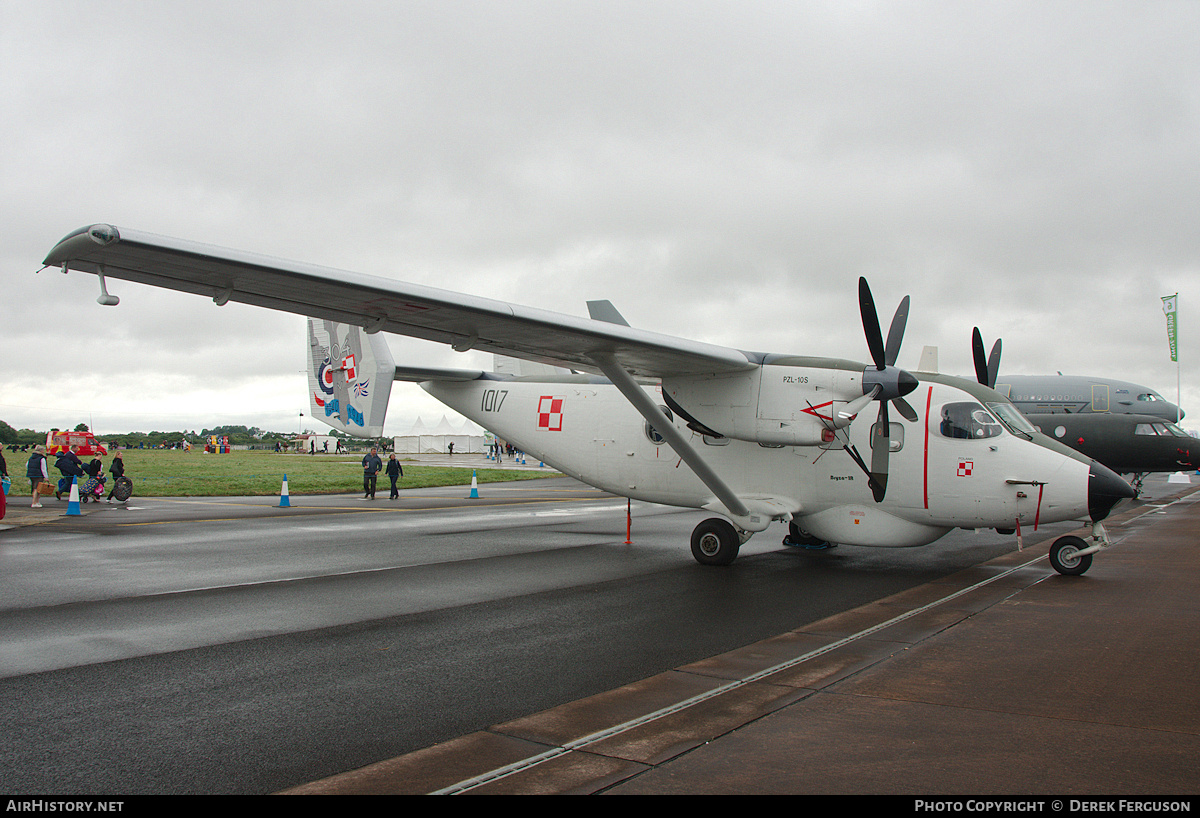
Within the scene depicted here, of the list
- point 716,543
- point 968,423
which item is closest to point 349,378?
point 716,543

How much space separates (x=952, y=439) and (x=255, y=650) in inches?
359

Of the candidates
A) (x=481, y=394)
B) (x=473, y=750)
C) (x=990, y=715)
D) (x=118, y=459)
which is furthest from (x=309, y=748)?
(x=118, y=459)

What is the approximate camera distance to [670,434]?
416 inches

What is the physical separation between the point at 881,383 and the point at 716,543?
3.46 meters

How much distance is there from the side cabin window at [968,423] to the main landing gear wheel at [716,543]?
3385mm

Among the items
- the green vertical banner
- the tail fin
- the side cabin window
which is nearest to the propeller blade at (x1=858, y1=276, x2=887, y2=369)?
the side cabin window

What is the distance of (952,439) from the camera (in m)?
10.4

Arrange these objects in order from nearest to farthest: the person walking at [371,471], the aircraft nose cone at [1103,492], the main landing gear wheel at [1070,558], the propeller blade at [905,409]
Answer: the aircraft nose cone at [1103,492] < the main landing gear wheel at [1070,558] < the propeller blade at [905,409] < the person walking at [371,471]

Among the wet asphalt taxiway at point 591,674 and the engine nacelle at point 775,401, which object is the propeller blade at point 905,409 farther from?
the wet asphalt taxiway at point 591,674

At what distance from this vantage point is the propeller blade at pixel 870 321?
1012cm

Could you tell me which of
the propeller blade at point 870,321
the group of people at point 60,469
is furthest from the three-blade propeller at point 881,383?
the group of people at point 60,469

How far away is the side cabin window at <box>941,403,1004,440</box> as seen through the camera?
33.6 feet

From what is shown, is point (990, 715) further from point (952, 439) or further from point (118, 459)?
point (118, 459)

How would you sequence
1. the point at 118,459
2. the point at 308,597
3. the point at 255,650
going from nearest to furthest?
the point at 255,650
the point at 308,597
the point at 118,459
